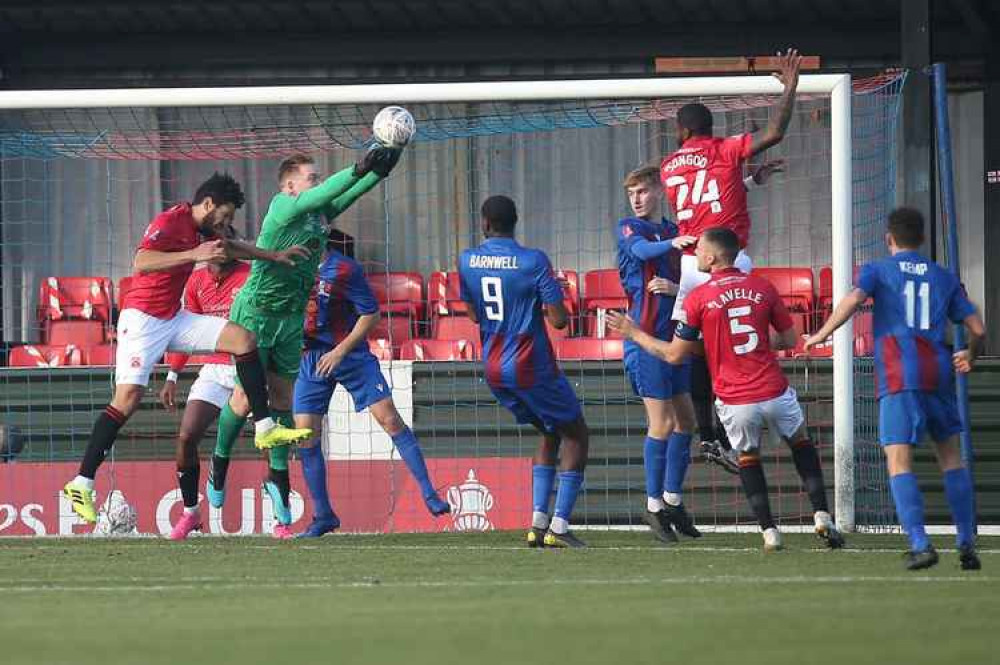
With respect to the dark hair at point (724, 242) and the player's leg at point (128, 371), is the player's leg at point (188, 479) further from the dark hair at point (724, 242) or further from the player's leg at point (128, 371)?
the dark hair at point (724, 242)

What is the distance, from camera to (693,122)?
35.9ft

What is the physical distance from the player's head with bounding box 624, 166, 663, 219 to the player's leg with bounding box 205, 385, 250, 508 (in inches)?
113

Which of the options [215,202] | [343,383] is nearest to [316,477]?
[343,383]

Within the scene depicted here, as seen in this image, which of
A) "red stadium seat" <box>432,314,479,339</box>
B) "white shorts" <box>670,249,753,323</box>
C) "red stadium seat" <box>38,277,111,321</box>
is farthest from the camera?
"red stadium seat" <box>38,277,111,321</box>

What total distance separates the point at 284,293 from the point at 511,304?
181 cm

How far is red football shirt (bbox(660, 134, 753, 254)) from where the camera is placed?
1080 cm

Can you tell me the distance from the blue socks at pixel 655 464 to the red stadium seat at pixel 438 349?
16.3 ft

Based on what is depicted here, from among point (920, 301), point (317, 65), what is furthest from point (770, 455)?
point (317, 65)

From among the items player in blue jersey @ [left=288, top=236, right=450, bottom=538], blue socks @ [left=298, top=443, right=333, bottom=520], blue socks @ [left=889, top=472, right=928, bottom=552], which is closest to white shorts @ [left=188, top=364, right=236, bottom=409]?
player in blue jersey @ [left=288, top=236, right=450, bottom=538]

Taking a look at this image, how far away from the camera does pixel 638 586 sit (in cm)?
790

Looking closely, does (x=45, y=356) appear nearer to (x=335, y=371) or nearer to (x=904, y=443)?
(x=335, y=371)

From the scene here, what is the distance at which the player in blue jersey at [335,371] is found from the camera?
11841 mm

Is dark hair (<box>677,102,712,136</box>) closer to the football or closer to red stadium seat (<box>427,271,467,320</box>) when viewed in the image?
the football

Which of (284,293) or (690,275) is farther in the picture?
(284,293)
